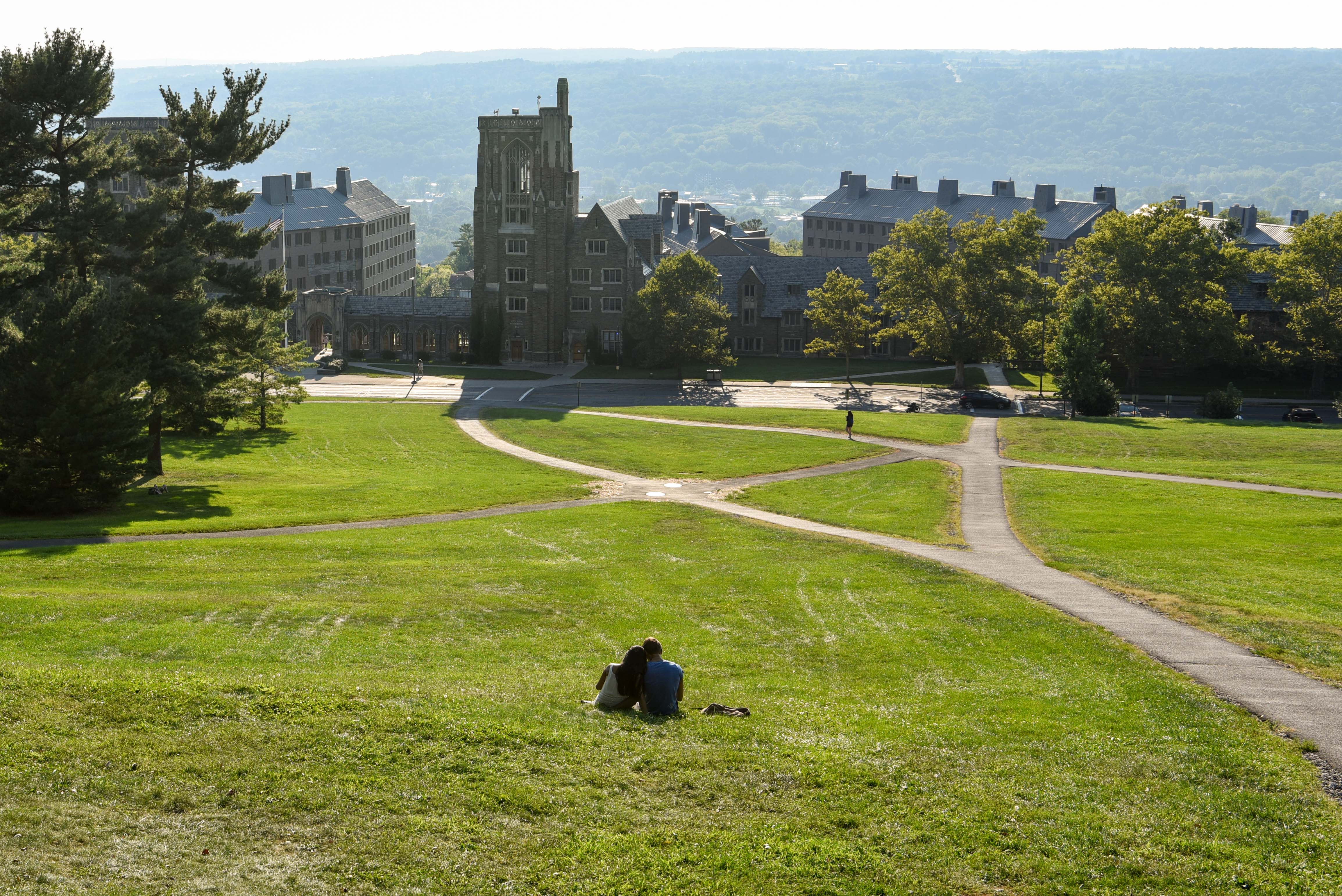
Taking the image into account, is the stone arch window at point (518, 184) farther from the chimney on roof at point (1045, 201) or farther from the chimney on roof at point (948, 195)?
the chimney on roof at point (1045, 201)

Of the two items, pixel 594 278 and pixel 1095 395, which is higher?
pixel 594 278

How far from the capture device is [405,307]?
422 feet

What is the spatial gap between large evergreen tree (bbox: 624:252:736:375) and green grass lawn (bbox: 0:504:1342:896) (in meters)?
82.5

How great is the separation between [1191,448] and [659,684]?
56694 mm

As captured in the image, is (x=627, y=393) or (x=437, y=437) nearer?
(x=437, y=437)

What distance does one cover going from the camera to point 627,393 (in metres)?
103

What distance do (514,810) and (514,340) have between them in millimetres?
111692

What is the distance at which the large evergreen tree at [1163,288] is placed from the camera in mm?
101438

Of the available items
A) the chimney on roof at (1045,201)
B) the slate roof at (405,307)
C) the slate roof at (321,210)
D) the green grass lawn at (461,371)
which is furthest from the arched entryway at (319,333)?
the chimney on roof at (1045,201)

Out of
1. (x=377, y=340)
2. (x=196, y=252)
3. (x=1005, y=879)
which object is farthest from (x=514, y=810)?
(x=377, y=340)

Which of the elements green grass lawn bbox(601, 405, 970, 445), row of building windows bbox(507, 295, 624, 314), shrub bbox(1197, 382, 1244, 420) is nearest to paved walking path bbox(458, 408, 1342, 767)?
green grass lawn bbox(601, 405, 970, 445)

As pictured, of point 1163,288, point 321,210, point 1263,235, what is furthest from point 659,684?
point 321,210

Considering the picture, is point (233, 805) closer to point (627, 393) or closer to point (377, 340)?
point (627, 393)

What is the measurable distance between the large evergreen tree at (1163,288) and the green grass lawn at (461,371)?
5359cm
